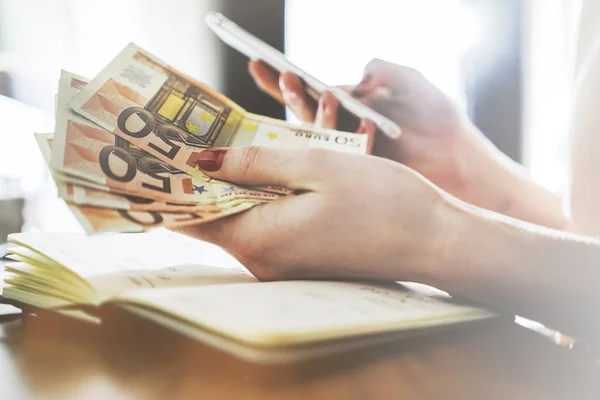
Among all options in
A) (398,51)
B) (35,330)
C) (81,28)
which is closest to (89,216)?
(35,330)

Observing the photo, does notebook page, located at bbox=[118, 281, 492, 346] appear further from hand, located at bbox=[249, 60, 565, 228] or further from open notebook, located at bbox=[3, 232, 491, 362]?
hand, located at bbox=[249, 60, 565, 228]

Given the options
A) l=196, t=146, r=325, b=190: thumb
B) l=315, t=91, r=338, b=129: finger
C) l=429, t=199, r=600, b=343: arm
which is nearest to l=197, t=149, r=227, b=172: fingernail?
l=196, t=146, r=325, b=190: thumb

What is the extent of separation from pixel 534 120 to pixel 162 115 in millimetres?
363

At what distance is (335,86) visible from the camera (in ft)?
1.76

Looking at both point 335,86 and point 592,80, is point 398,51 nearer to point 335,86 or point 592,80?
point 335,86

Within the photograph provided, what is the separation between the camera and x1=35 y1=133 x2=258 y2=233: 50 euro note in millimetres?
431

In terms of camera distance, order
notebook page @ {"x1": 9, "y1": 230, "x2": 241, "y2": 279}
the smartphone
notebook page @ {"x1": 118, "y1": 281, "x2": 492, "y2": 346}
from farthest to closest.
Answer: the smartphone, notebook page @ {"x1": 9, "y1": 230, "x2": 241, "y2": 279}, notebook page @ {"x1": 118, "y1": 281, "x2": 492, "y2": 346}

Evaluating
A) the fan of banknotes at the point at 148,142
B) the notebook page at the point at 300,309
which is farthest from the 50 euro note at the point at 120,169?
the notebook page at the point at 300,309

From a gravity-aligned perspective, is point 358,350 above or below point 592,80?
below

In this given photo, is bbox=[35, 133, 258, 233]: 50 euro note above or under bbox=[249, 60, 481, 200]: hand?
under

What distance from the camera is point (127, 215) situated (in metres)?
0.44

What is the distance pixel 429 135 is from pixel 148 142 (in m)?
0.29

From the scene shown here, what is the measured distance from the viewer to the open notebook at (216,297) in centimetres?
30

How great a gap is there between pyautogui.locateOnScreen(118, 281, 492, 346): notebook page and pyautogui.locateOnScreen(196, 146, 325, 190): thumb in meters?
0.10
